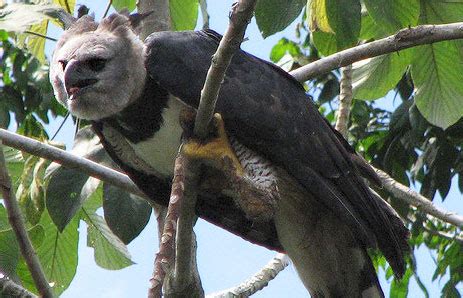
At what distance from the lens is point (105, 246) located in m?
3.89

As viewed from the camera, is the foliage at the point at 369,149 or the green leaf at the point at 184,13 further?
the green leaf at the point at 184,13

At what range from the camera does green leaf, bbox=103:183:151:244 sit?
344 centimetres

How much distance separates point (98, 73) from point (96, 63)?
0.04 metres

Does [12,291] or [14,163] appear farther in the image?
[14,163]

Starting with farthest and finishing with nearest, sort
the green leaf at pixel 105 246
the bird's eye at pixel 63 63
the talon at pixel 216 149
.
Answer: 1. the green leaf at pixel 105 246
2. the bird's eye at pixel 63 63
3. the talon at pixel 216 149

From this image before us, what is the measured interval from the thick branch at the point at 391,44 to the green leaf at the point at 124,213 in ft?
2.59

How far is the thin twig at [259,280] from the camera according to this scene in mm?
3387

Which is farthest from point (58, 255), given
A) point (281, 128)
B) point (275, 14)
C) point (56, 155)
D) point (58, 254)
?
point (275, 14)

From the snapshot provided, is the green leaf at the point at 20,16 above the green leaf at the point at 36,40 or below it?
above

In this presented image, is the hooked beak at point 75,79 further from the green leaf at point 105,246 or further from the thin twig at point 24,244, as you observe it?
the green leaf at point 105,246

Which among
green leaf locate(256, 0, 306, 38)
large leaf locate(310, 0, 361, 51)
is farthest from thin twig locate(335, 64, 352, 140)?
green leaf locate(256, 0, 306, 38)

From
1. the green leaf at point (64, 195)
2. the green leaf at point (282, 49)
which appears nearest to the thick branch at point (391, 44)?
the green leaf at point (64, 195)

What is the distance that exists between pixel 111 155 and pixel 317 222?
821 millimetres

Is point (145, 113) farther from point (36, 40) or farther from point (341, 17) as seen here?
point (36, 40)
